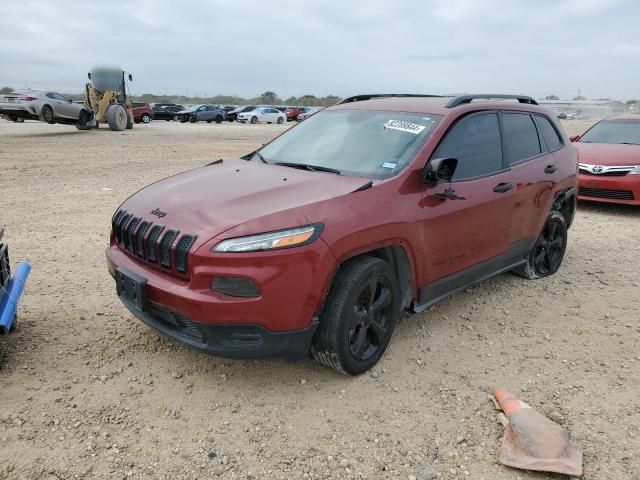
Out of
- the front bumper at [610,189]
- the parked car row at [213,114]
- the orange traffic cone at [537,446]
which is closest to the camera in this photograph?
the orange traffic cone at [537,446]

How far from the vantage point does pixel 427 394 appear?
10.8ft

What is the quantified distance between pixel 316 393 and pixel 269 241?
1.03 metres

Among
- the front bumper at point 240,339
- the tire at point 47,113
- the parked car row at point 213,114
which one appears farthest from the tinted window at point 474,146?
the parked car row at point 213,114

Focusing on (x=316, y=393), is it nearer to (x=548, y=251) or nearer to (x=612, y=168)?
(x=548, y=251)

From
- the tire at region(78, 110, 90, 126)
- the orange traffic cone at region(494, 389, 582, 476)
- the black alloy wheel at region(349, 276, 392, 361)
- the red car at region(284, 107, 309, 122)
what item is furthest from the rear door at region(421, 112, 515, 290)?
the red car at region(284, 107, 309, 122)

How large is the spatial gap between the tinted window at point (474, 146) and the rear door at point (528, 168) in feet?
0.55

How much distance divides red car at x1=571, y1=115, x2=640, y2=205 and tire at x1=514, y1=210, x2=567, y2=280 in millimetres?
3346

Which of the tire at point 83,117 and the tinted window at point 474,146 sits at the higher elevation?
the tinted window at point 474,146

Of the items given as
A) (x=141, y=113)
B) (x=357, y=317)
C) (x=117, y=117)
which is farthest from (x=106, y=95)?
(x=357, y=317)

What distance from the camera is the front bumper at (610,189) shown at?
26.5ft

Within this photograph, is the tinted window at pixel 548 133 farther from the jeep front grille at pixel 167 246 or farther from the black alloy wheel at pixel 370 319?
the jeep front grille at pixel 167 246

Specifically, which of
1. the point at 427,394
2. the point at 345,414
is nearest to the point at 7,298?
the point at 345,414

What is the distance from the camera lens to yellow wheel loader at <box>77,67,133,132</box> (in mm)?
23266

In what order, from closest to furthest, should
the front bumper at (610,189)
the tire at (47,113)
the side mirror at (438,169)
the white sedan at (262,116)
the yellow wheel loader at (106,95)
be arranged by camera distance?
the side mirror at (438,169) → the front bumper at (610,189) → the tire at (47,113) → the yellow wheel loader at (106,95) → the white sedan at (262,116)
